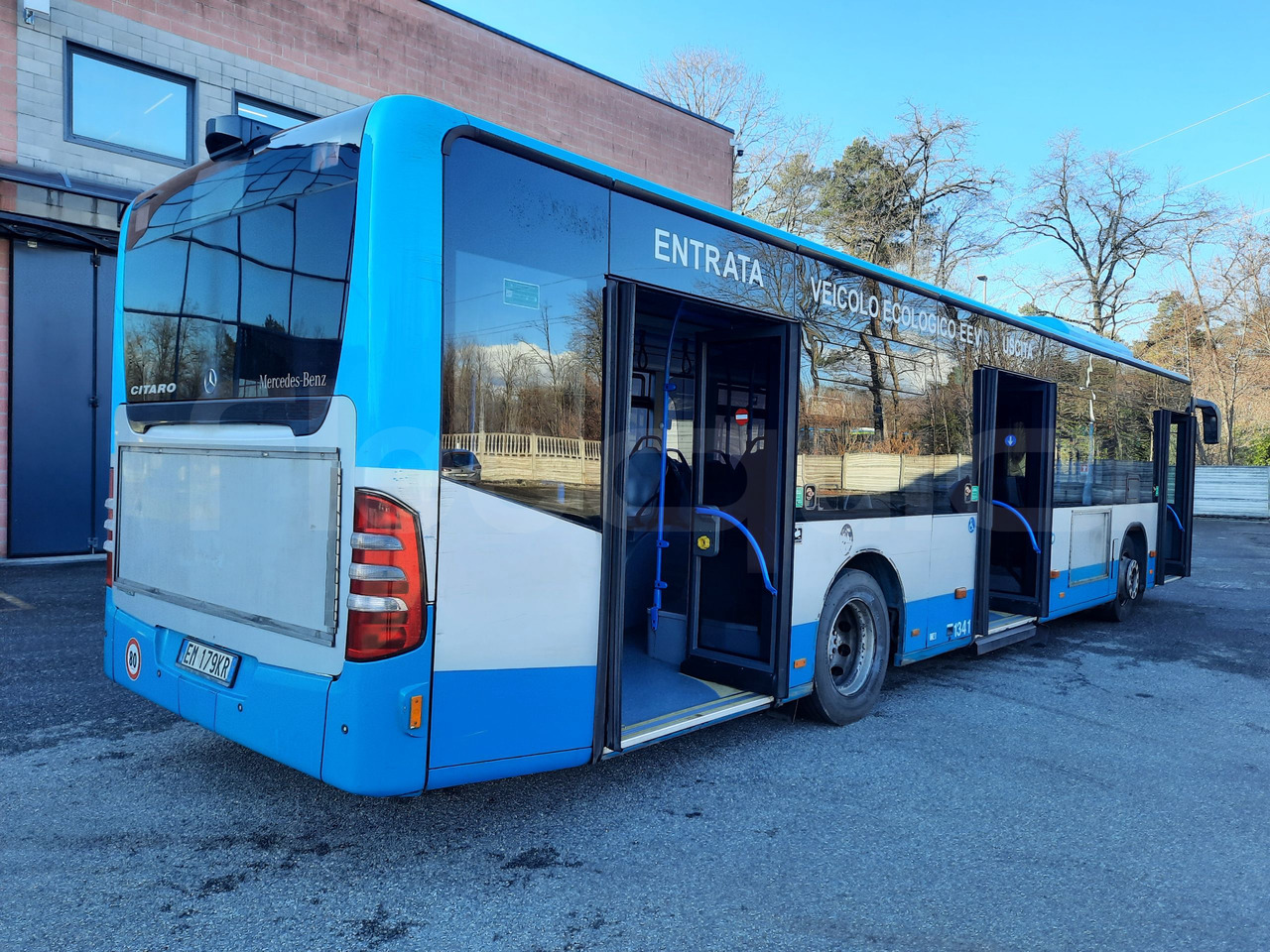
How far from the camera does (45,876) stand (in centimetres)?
316

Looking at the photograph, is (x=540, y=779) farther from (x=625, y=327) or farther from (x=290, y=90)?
(x=290, y=90)

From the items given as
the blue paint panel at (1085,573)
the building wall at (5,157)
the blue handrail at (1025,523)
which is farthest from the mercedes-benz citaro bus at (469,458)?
the building wall at (5,157)

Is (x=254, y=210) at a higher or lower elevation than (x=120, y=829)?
higher

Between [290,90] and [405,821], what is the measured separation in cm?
1219

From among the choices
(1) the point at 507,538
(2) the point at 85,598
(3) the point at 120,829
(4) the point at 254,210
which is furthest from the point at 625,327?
(2) the point at 85,598

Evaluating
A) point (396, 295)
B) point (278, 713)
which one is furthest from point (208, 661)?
point (396, 295)

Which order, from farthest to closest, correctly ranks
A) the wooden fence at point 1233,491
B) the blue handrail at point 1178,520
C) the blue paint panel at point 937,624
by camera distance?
the wooden fence at point 1233,491 < the blue handrail at point 1178,520 < the blue paint panel at point 937,624

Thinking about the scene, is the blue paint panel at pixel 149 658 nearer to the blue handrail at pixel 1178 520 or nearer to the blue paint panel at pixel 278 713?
the blue paint panel at pixel 278 713

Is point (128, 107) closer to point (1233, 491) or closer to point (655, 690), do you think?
point (655, 690)

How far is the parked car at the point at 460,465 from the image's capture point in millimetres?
3160

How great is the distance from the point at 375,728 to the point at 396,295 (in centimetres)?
149

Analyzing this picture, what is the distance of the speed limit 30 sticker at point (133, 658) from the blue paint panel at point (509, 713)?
1.79 m

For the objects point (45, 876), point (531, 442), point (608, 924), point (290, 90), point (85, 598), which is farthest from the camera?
point (290, 90)

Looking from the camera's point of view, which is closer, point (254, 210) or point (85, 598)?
point (254, 210)
